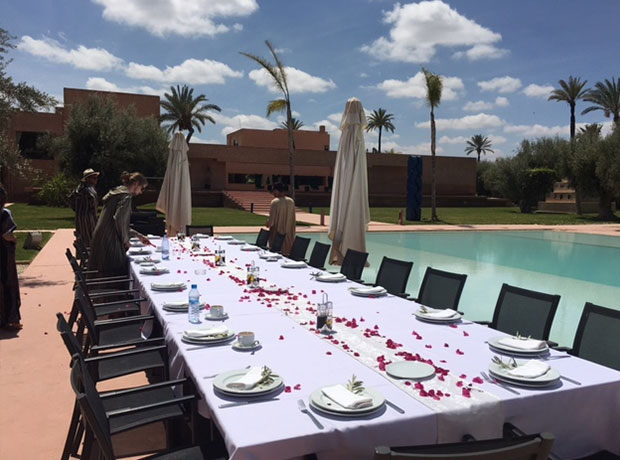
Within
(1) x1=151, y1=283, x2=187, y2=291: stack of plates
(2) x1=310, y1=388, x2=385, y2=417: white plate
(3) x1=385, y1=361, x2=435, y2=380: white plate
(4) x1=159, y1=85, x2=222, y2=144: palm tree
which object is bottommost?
(1) x1=151, y1=283, x2=187, y2=291: stack of plates

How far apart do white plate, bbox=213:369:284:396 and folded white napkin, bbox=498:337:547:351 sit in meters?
1.41

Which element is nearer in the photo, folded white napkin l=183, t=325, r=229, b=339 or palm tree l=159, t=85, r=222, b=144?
folded white napkin l=183, t=325, r=229, b=339

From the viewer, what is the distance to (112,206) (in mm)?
5805

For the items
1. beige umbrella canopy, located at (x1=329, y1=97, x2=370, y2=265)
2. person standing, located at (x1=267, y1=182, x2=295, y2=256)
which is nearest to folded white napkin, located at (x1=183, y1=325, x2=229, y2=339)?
beige umbrella canopy, located at (x1=329, y1=97, x2=370, y2=265)

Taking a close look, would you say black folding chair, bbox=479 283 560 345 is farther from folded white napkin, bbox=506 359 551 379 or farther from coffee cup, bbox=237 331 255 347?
coffee cup, bbox=237 331 255 347

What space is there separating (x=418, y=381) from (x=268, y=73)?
18690 mm

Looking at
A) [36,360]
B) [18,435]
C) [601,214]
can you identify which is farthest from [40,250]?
[601,214]

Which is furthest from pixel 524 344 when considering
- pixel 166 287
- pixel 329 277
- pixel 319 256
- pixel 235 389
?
pixel 319 256

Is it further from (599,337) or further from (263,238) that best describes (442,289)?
(263,238)

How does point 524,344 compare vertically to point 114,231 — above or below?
below

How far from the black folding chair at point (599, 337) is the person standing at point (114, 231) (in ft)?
15.4

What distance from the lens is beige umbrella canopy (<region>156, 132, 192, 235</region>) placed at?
442 inches

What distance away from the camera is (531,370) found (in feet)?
8.03

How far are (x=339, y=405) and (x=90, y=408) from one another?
0.98 m
